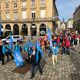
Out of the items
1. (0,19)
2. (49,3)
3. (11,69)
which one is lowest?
(11,69)

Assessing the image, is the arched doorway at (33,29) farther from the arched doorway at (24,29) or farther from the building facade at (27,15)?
the arched doorway at (24,29)

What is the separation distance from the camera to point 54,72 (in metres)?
12.2

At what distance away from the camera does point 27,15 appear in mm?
62531

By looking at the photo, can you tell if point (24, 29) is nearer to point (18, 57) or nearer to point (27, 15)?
point (27, 15)

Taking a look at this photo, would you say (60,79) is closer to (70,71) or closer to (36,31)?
(70,71)

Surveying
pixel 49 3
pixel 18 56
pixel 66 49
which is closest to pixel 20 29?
pixel 49 3

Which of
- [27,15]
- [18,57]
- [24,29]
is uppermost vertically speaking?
[27,15]

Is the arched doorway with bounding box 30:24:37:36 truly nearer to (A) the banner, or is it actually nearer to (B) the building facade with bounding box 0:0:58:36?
(B) the building facade with bounding box 0:0:58:36

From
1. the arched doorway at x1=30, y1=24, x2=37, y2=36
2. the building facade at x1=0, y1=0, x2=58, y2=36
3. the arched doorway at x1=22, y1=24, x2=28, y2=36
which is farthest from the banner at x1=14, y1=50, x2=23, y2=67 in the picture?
the arched doorway at x1=22, y1=24, x2=28, y2=36

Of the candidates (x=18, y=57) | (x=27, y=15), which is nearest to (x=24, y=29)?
(x=27, y=15)

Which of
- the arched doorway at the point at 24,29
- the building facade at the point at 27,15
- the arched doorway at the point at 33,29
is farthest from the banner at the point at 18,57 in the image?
the arched doorway at the point at 24,29

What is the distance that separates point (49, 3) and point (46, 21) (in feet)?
16.2

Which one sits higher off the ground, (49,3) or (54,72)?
(49,3)

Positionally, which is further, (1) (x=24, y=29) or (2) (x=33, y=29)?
(1) (x=24, y=29)
